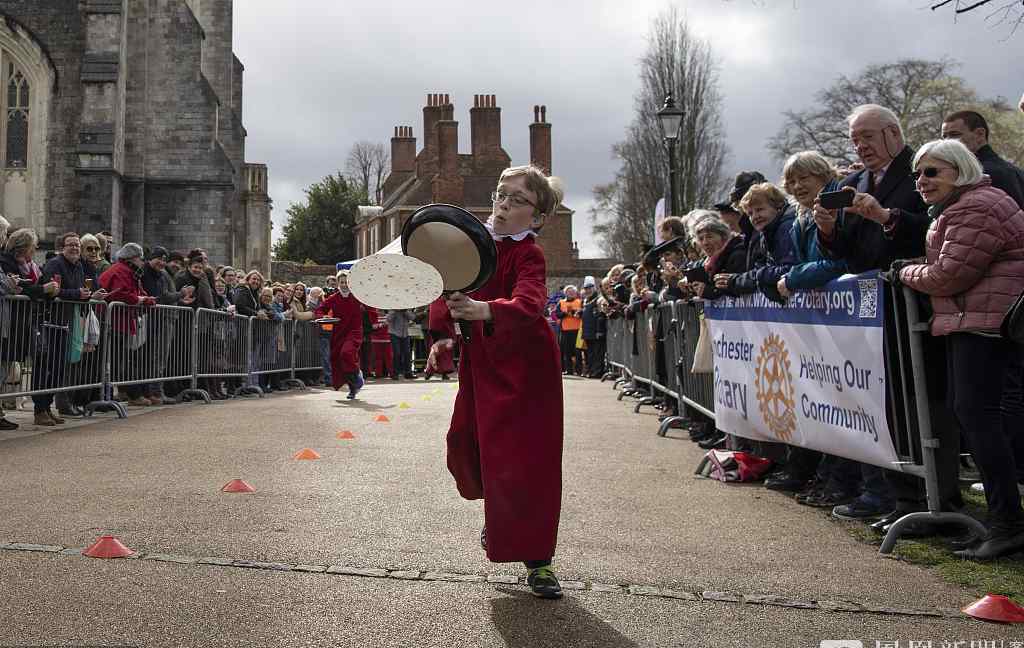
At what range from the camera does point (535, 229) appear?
174 inches

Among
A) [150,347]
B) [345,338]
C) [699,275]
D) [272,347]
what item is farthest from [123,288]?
[699,275]

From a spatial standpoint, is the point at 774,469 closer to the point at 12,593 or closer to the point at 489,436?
the point at 489,436

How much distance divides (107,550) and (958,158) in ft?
15.0

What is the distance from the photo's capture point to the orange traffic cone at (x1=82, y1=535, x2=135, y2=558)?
15.1 ft

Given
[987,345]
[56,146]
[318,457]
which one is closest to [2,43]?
[56,146]

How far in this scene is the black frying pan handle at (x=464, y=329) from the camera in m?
4.10

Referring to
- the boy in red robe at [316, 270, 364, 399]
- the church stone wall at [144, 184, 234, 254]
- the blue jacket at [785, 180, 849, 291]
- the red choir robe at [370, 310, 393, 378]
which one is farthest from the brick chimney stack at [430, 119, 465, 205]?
the blue jacket at [785, 180, 849, 291]

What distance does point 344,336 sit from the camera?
16391mm

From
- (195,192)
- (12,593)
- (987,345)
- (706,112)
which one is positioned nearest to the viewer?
(12,593)

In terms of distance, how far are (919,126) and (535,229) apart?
43.0 m

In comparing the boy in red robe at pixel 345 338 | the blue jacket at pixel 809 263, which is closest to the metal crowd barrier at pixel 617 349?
the boy in red robe at pixel 345 338

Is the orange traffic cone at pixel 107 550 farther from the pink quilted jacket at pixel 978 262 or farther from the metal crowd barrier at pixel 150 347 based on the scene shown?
the metal crowd barrier at pixel 150 347

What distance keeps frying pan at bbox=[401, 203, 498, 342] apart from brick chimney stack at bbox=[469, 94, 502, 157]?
200 ft

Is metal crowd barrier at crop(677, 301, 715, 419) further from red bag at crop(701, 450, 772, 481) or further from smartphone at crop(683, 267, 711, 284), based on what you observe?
red bag at crop(701, 450, 772, 481)
